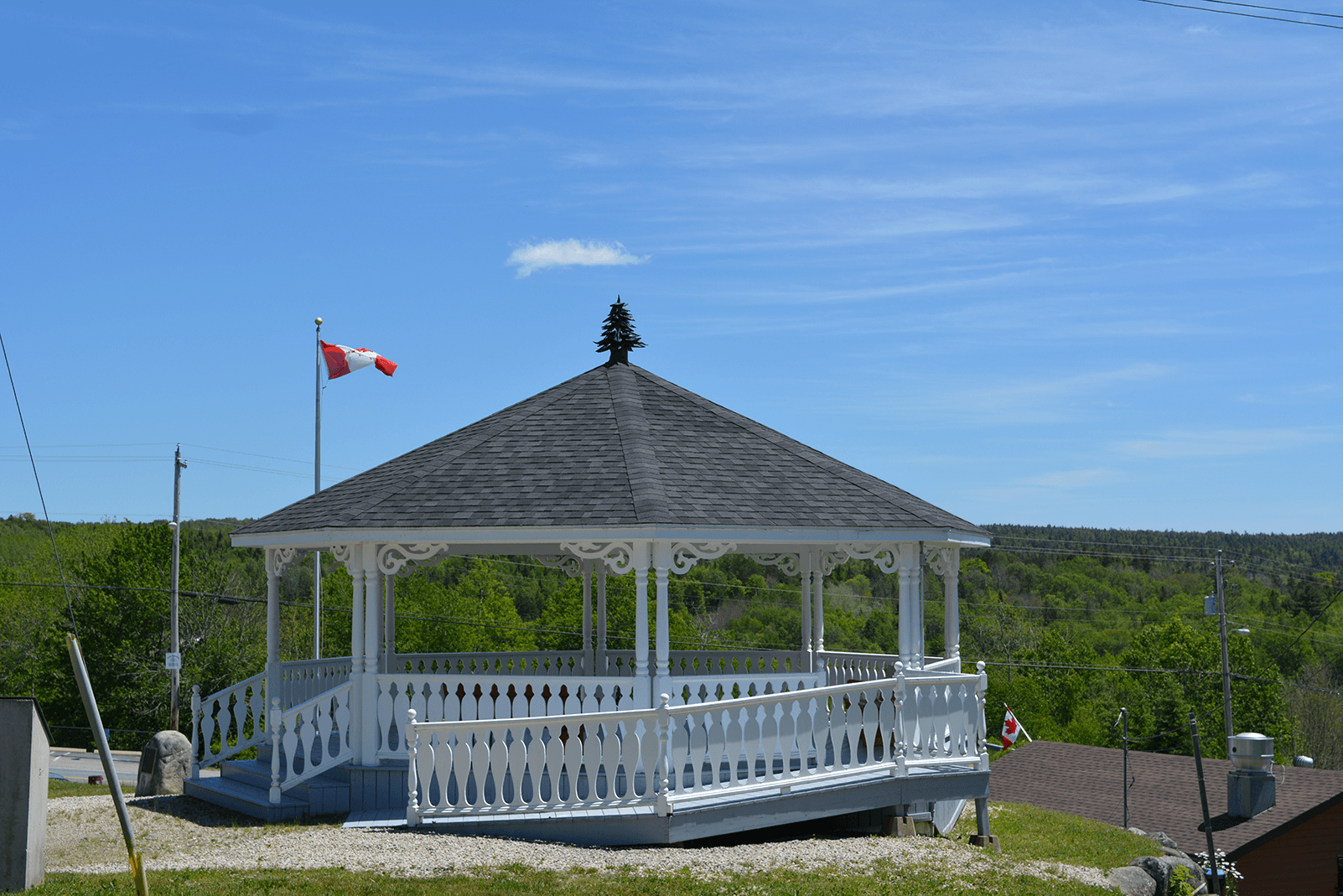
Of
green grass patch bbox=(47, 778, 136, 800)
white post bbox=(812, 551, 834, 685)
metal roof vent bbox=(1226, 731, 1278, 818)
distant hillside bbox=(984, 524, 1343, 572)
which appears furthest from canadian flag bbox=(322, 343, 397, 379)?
distant hillside bbox=(984, 524, 1343, 572)

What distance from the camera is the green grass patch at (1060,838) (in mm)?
13789

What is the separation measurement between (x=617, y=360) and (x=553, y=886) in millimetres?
9689

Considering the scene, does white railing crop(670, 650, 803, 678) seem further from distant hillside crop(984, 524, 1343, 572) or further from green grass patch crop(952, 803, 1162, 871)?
distant hillside crop(984, 524, 1343, 572)

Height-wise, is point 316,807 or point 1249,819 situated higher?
point 316,807

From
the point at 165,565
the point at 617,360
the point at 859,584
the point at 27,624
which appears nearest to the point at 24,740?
the point at 617,360

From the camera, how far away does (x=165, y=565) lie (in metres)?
56.6

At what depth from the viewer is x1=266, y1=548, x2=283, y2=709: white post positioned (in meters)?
14.9

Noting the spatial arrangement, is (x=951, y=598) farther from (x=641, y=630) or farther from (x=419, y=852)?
(x=419, y=852)

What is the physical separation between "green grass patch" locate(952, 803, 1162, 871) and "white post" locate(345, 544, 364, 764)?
7.48 meters

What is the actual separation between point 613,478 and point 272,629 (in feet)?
18.6

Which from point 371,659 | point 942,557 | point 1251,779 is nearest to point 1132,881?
point 942,557

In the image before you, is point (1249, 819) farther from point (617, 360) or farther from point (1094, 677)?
point (1094, 677)

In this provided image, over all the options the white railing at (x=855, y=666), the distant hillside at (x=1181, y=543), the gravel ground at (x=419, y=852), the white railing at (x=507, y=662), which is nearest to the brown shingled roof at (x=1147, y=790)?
the white railing at (x=855, y=666)

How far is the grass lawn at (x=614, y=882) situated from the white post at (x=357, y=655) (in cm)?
305
